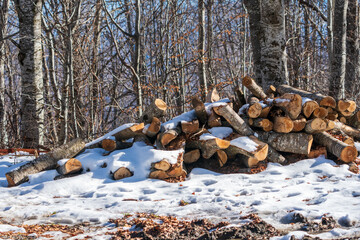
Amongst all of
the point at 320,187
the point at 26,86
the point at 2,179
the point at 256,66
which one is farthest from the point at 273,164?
the point at 26,86

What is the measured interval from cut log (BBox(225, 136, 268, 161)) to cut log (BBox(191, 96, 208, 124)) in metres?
0.70

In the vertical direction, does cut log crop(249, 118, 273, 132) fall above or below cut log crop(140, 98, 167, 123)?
Answer: below

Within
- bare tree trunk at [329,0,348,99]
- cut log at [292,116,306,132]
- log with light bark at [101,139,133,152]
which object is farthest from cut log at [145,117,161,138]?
bare tree trunk at [329,0,348,99]

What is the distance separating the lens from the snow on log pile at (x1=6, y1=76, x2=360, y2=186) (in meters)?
4.89

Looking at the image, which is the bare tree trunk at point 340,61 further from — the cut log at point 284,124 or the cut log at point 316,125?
the cut log at point 284,124

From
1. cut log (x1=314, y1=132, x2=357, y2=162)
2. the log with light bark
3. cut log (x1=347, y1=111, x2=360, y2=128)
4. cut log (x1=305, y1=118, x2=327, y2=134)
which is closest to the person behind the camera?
cut log (x1=314, y1=132, x2=357, y2=162)

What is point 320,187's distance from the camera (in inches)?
160

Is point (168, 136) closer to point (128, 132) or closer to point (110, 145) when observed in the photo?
point (128, 132)

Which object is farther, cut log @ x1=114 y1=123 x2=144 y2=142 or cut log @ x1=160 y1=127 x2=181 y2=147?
cut log @ x1=114 y1=123 x2=144 y2=142

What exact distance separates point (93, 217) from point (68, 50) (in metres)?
4.38

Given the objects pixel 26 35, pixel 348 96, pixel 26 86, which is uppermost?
pixel 26 35

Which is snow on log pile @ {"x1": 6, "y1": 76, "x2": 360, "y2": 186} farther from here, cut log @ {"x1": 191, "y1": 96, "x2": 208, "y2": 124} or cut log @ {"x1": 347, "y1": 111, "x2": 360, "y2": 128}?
cut log @ {"x1": 347, "y1": 111, "x2": 360, "y2": 128}

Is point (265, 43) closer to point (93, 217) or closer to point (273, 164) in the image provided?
point (273, 164)

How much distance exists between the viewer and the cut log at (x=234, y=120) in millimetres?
5250
